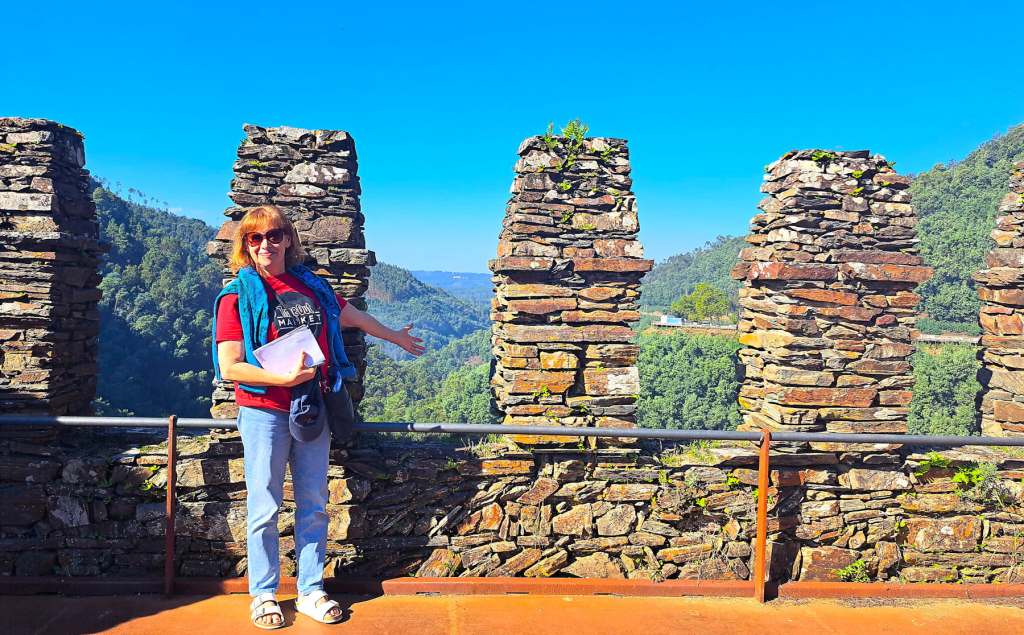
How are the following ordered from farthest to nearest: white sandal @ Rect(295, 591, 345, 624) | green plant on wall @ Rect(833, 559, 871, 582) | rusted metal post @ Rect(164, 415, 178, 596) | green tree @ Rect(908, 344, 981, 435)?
green tree @ Rect(908, 344, 981, 435)
green plant on wall @ Rect(833, 559, 871, 582)
rusted metal post @ Rect(164, 415, 178, 596)
white sandal @ Rect(295, 591, 345, 624)

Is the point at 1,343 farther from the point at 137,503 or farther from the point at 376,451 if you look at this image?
the point at 376,451

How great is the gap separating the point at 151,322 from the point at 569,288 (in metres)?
31.9

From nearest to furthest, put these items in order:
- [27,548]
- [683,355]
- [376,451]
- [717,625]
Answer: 1. [717,625]
2. [27,548]
3. [376,451]
4. [683,355]

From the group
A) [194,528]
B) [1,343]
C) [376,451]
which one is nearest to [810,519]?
[376,451]

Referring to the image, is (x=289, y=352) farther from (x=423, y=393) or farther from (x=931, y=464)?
(x=423, y=393)

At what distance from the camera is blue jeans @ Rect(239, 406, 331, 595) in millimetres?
3404

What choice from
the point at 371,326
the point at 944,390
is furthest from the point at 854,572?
the point at 944,390

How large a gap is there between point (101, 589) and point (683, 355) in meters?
44.9

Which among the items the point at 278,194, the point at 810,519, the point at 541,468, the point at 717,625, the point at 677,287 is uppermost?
the point at 677,287

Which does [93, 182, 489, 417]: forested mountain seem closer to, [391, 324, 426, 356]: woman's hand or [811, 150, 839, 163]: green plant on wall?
[391, 324, 426, 356]: woman's hand

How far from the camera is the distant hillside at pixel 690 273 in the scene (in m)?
89.6

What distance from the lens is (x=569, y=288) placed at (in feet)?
16.2

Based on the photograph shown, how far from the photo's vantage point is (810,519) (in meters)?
4.70

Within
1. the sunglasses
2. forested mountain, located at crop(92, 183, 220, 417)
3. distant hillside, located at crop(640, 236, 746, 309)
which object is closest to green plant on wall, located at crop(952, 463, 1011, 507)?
the sunglasses
